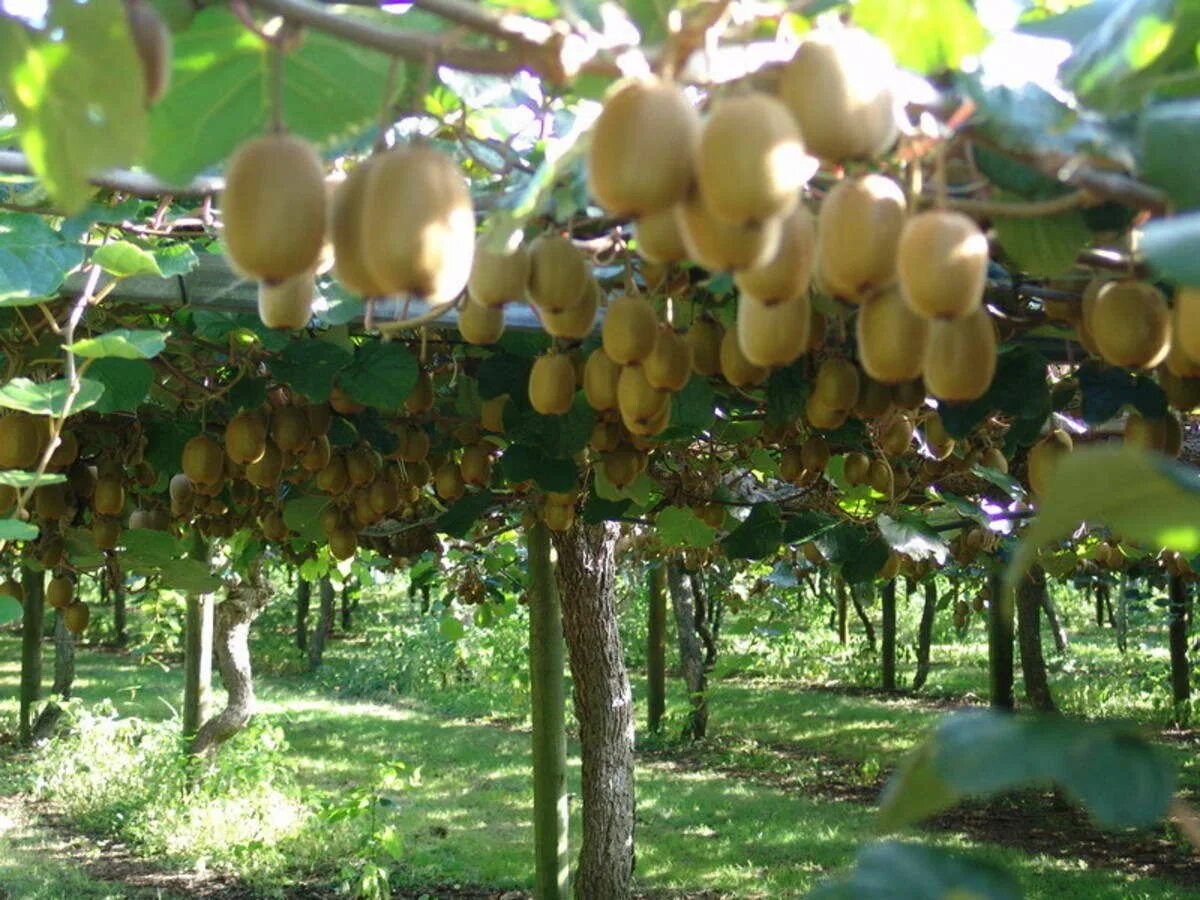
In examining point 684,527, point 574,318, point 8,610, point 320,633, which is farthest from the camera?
point 320,633

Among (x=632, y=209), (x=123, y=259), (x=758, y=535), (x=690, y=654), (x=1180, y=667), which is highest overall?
(x=123, y=259)

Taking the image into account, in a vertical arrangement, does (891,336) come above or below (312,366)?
below

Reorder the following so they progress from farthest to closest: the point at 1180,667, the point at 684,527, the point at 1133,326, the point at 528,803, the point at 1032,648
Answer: the point at 1180,667
the point at 528,803
the point at 1032,648
the point at 684,527
the point at 1133,326

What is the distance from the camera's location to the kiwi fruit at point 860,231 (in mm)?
768

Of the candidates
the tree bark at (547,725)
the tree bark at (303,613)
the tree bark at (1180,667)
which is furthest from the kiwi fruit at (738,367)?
the tree bark at (303,613)

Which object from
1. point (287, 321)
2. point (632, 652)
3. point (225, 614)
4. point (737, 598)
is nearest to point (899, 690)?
point (737, 598)

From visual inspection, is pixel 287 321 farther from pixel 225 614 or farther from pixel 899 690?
pixel 899 690

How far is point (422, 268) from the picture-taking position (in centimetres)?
71

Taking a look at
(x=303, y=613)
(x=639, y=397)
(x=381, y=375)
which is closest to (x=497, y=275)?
(x=639, y=397)

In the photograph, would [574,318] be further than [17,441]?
No

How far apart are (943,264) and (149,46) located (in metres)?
0.48

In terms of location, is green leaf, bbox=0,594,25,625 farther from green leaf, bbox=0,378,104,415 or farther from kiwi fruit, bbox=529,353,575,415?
kiwi fruit, bbox=529,353,575,415

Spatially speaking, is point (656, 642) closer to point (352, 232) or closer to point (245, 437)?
point (245, 437)

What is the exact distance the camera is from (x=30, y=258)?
69.8 inches
